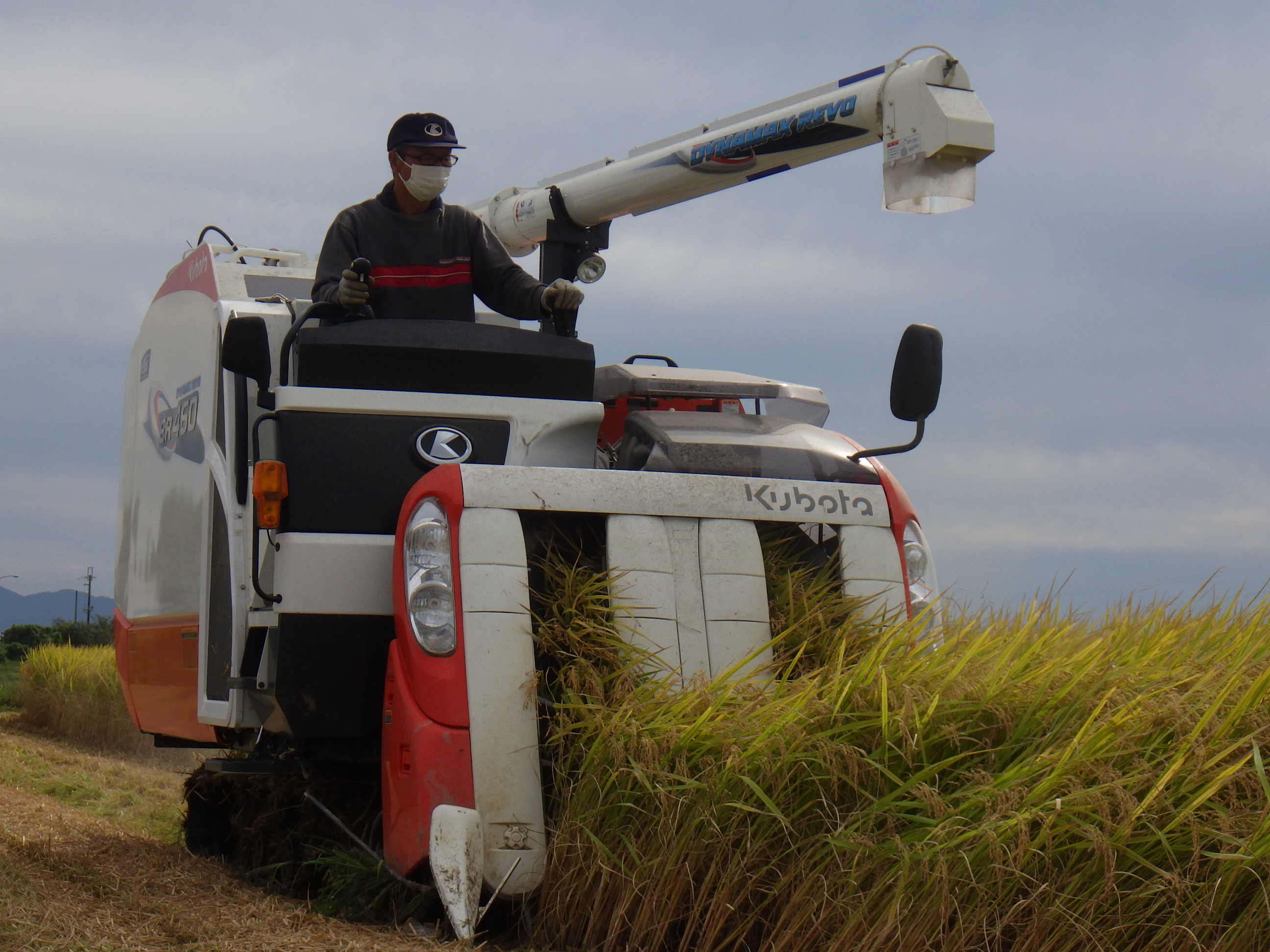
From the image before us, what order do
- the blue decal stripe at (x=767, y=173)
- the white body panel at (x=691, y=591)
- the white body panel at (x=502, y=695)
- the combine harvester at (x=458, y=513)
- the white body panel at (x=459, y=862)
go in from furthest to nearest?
the blue decal stripe at (x=767, y=173) → the white body panel at (x=691, y=591) → the combine harvester at (x=458, y=513) → the white body panel at (x=502, y=695) → the white body panel at (x=459, y=862)

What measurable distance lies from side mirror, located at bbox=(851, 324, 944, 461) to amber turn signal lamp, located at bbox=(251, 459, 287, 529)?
2.04m

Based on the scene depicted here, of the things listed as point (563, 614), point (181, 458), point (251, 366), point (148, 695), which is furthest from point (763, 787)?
point (148, 695)

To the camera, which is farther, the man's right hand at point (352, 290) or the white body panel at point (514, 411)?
the man's right hand at point (352, 290)

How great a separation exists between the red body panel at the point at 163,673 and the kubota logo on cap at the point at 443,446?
1.49 metres

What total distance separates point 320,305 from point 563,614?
61.4 inches

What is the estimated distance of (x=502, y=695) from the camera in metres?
3.78

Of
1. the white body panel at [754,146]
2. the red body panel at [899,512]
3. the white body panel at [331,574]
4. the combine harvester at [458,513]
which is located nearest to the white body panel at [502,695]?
the combine harvester at [458,513]

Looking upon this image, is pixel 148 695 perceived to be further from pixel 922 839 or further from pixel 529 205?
pixel 922 839

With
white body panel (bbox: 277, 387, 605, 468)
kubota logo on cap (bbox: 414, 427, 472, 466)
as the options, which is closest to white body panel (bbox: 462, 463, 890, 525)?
kubota logo on cap (bbox: 414, 427, 472, 466)

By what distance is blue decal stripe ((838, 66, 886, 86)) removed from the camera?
18.8 ft

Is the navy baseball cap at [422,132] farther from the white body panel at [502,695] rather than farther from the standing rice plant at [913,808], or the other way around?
the standing rice plant at [913,808]

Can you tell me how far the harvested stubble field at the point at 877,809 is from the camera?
306 centimetres

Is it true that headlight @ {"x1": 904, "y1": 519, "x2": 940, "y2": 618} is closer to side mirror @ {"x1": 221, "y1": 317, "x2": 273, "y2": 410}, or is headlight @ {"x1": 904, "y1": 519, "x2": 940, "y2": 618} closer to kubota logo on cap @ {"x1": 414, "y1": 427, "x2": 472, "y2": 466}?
kubota logo on cap @ {"x1": 414, "y1": 427, "x2": 472, "y2": 466}

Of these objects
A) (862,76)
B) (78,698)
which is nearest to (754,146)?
(862,76)
